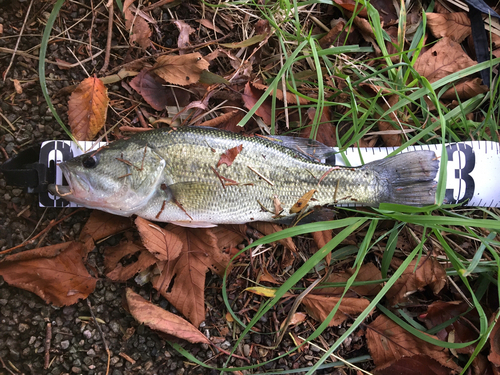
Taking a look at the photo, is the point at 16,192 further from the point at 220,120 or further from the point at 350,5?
the point at 350,5

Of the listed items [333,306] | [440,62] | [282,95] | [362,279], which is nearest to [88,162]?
[282,95]

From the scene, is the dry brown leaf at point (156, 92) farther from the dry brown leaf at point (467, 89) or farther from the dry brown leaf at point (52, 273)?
the dry brown leaf at point (467, 89)

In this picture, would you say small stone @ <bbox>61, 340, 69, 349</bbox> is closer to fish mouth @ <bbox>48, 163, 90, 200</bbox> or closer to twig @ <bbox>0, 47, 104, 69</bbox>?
fish mouth @ <bbox>48, 163, 90, 200</bbox>

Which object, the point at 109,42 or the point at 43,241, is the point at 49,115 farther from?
the point at 43,241

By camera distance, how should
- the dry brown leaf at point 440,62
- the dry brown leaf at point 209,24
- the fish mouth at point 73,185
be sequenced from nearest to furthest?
the fish mouth at point 73,185 < the dry brown leaf at point 209,24 < the dry brown leaf at point 440,62

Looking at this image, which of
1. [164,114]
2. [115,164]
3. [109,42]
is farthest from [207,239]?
[109,42]

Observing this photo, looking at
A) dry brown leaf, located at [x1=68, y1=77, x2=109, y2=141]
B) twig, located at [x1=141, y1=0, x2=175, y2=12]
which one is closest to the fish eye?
dry brown leaf, located at [x1=68, y1=77, x2=109, y2=141]

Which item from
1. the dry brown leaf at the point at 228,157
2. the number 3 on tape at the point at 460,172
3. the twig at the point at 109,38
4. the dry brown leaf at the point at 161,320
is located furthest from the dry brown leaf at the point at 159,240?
the number 3 on tape at the point at 460,172
